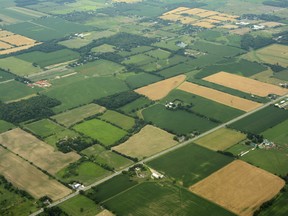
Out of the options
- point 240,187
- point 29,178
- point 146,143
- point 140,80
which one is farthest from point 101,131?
point 240,187

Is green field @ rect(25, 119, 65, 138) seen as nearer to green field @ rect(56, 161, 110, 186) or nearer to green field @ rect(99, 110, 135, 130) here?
green field @ rect(99, 110, 135, 130)

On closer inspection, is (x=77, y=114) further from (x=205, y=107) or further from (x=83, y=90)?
(x=205, y=107)

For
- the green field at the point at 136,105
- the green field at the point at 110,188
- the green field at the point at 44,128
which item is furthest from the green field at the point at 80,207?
the green field at the point at 136,105

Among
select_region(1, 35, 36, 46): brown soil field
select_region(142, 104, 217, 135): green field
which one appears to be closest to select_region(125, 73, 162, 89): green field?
select_region(142, 104, 217, 135): green field

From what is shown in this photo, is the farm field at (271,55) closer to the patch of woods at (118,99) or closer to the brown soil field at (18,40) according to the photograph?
the patch of woods at (118,99)

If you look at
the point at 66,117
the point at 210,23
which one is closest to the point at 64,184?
the point at 66,117

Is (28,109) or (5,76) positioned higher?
(28,109)
